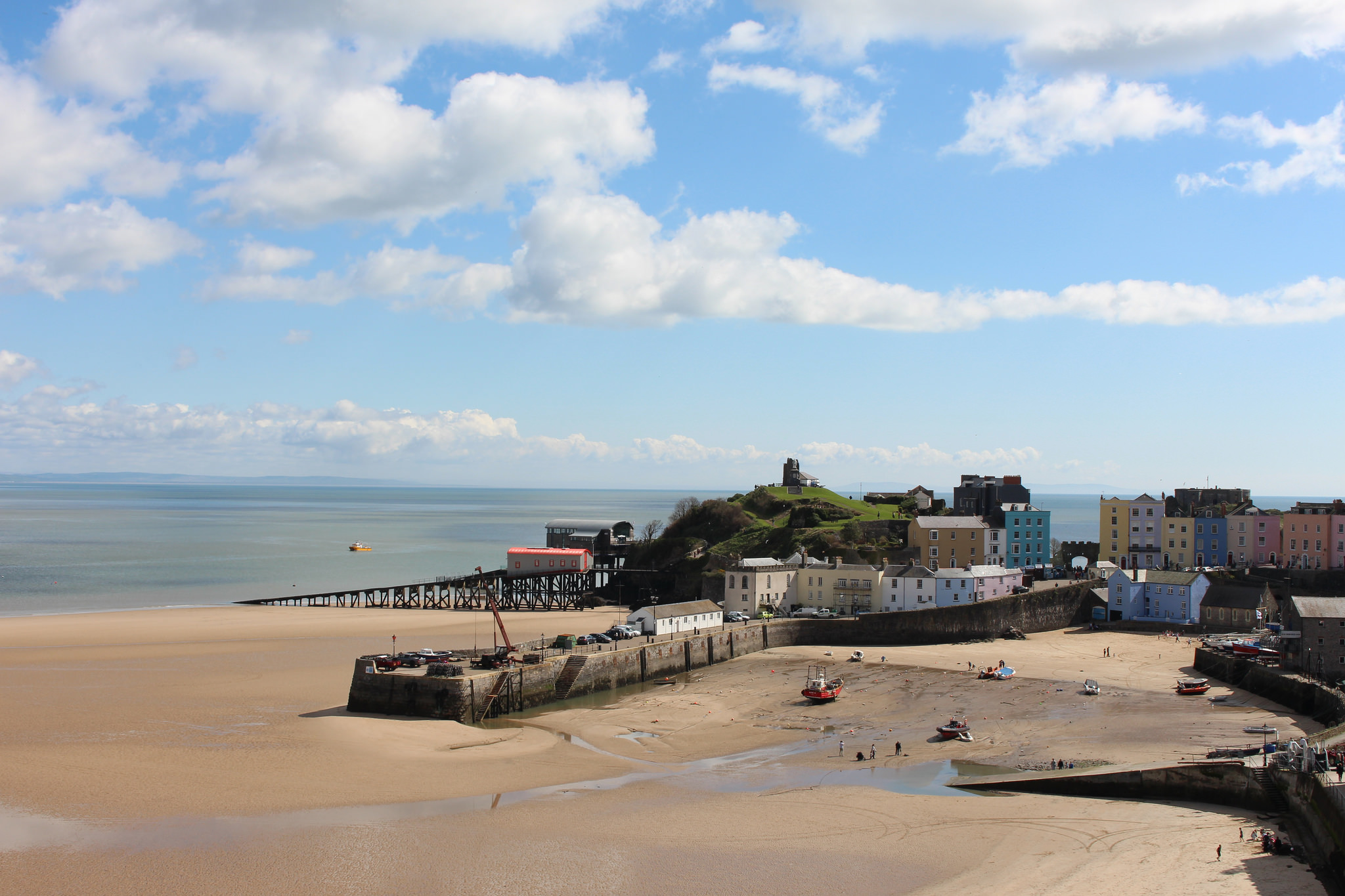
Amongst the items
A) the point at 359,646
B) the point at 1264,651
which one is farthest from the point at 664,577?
the point at 1264,651

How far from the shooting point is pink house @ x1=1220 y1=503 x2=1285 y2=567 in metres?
77.1

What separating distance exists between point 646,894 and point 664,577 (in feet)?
201

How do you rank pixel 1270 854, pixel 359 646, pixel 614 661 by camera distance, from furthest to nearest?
pixel 359 646 → pixel 614 661 → pixel 1270 854

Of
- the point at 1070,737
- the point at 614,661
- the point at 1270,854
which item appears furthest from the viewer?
the point at 614,661

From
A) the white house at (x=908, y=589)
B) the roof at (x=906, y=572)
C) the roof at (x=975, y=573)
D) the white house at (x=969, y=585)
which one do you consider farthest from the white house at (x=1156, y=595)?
the roof at (x=906, y=572)

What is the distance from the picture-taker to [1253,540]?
77.9m

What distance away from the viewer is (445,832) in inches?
1037

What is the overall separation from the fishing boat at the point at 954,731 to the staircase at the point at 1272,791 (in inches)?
413

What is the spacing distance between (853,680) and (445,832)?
28243 millimetres

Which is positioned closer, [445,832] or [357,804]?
[445,832]

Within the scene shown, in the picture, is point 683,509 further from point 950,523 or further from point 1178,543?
point 1178,543

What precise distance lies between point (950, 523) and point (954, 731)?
45.5 m

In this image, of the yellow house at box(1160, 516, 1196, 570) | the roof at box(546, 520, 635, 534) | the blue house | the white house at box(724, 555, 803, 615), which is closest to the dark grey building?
the blue house

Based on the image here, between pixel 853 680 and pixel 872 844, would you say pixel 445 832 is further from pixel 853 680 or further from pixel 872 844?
pixel 853 680
